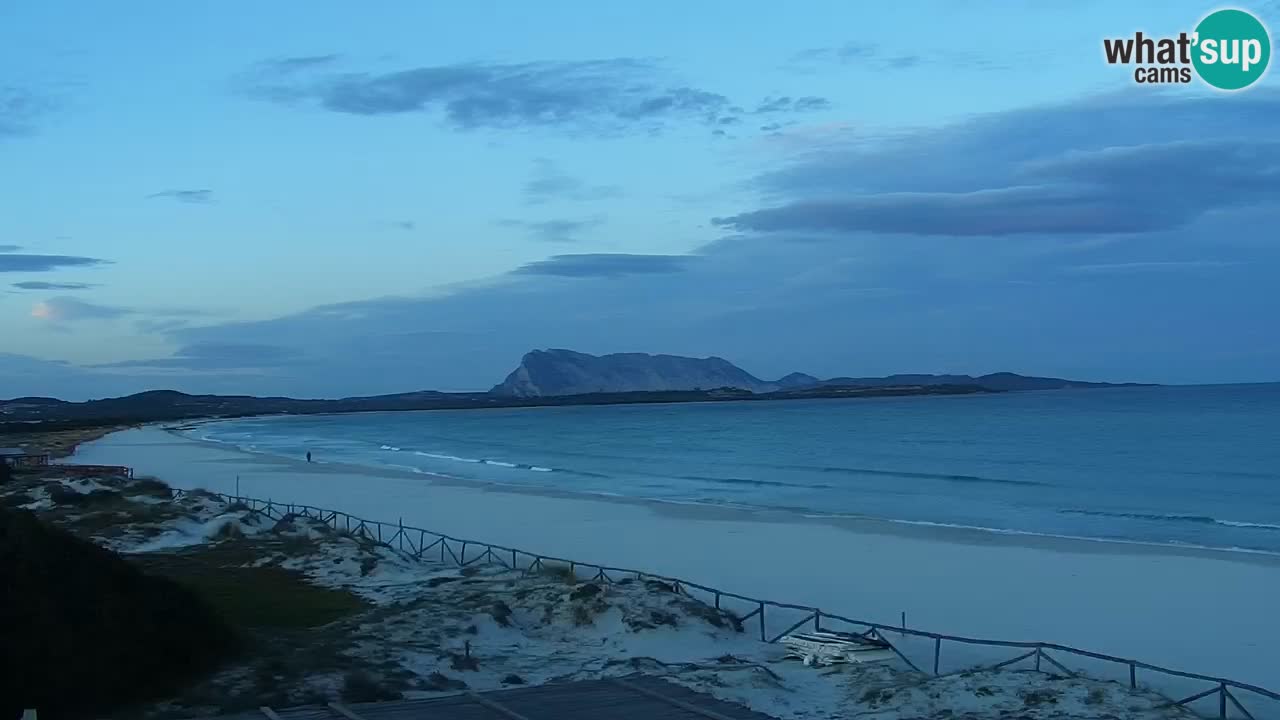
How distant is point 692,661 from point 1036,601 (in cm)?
952

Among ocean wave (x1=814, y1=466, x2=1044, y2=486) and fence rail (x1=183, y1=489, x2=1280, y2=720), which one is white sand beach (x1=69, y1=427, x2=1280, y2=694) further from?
ocean wave (x1=814, y1=466, x2=1044, y2=486)

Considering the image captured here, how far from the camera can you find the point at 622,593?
21.4 m

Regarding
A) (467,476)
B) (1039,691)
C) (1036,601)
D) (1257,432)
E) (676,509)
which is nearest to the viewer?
(1039,691)

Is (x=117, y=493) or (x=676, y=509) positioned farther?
(x=676, y=509)

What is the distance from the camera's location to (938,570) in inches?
1136

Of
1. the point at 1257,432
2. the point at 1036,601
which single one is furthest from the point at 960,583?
the point at 1257,432

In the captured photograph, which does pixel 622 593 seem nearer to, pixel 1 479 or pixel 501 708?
pixel 501 708

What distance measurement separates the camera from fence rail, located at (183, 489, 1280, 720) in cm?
1582

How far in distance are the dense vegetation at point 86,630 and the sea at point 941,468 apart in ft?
91.8

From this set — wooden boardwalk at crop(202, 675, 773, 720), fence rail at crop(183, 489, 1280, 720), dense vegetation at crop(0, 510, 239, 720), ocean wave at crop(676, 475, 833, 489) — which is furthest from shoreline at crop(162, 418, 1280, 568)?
dense vegetation at crop(0, 510, 239, 720)

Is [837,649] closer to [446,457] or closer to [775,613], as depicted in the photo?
[775,613]

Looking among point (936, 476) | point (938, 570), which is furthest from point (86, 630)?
point (936, 476)

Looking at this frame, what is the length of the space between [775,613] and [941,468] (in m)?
45.1

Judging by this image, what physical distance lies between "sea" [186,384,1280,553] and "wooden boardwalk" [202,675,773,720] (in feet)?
83.3
